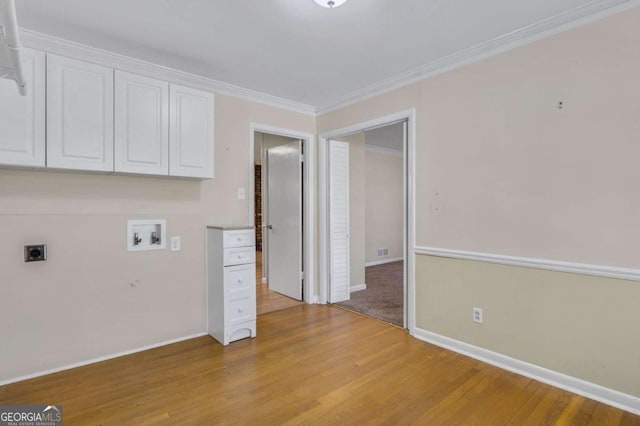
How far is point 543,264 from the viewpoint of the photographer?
87.8 inches

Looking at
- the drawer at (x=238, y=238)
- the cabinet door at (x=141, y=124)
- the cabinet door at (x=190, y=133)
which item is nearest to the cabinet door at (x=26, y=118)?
the cabinet door at (x=141, y=124)

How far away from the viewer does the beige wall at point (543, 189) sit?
194cm

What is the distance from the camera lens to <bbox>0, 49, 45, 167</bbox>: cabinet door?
79.4 inches

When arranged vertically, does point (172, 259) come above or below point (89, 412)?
above

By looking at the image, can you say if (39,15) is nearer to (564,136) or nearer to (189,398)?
(189,398)

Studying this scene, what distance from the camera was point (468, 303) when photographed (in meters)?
2.65

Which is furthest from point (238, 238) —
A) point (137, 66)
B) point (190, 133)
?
→ point (137, 66)

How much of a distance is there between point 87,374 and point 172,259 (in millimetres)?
1019

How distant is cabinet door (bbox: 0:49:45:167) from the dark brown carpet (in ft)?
10.7

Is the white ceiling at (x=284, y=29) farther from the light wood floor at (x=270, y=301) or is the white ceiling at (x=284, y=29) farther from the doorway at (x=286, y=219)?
the light wood floor at (x=270, y=301)

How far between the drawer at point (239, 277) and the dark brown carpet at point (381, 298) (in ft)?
4.69

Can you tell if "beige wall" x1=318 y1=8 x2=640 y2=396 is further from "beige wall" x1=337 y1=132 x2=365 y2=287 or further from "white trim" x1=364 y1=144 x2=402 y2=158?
"white trim" x1=364 y1=144 x2=402 y2=158

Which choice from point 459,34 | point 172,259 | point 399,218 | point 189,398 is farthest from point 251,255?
point 399,218

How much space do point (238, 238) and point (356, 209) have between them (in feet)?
7.22
